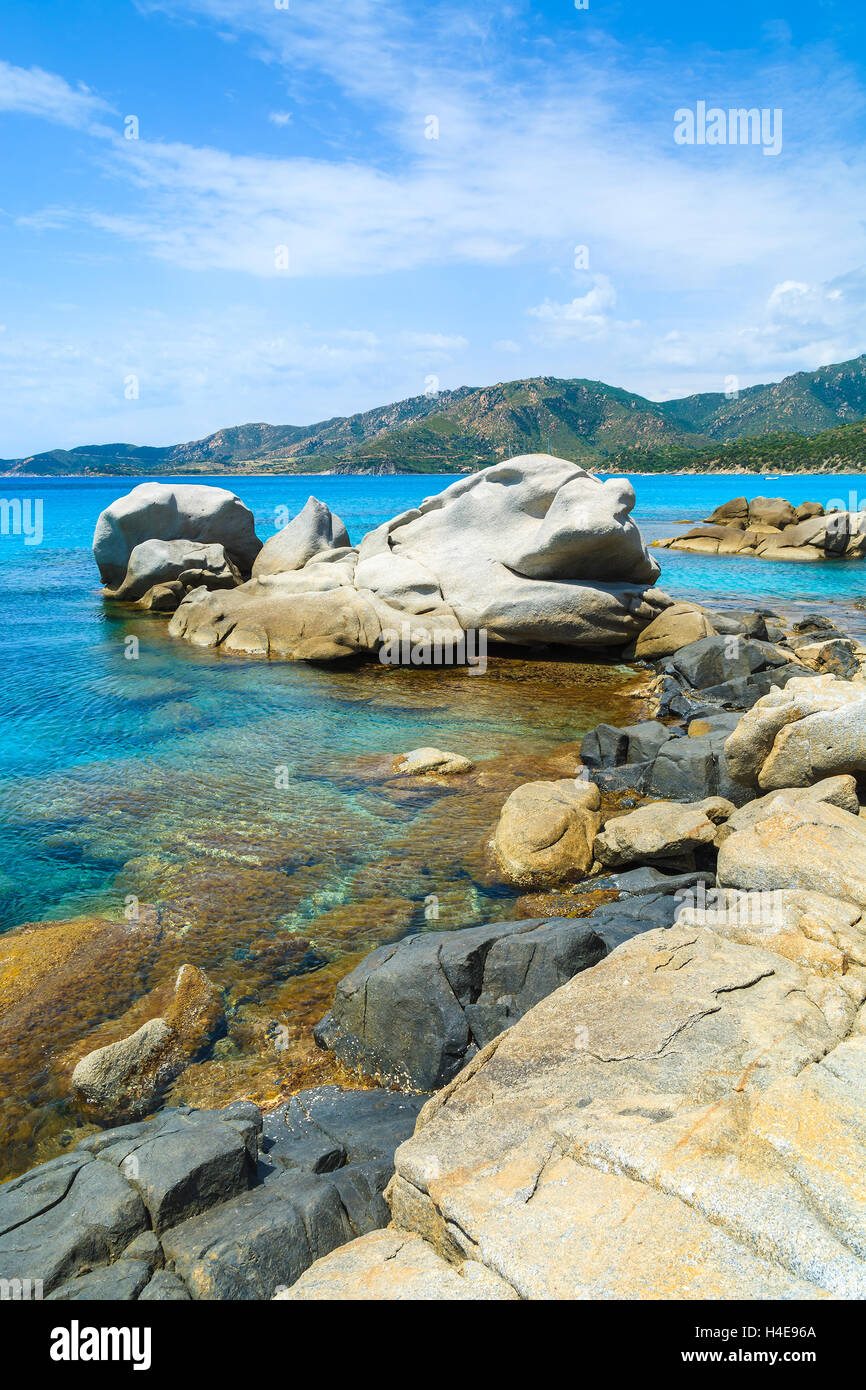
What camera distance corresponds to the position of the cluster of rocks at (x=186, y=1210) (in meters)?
4.54

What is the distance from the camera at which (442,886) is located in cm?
Result: 1098

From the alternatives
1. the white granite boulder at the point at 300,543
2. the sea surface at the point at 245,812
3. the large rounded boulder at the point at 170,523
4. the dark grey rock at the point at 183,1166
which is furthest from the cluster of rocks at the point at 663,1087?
the large rounded boulder at the point at 170,523

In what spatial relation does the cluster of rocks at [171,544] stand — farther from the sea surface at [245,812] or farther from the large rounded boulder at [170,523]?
the sea surface at [245,812]

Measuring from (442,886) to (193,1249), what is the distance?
650 cm

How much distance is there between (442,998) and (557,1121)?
298 centimetres

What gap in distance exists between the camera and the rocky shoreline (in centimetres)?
399

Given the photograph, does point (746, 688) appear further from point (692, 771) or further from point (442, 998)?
point (442, 998)

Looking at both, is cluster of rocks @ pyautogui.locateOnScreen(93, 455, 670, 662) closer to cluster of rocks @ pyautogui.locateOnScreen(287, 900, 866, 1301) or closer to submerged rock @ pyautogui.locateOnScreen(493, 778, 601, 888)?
submerged rock @ pyautogui.locateOnScreen(493, 778, 601, 888)

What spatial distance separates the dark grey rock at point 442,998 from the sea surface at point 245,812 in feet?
2.63

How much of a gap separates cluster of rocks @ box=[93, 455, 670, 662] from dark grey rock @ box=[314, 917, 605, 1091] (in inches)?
628

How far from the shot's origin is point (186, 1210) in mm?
5070

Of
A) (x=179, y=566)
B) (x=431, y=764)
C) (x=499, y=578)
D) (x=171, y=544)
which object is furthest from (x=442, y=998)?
(x=171, y=544)

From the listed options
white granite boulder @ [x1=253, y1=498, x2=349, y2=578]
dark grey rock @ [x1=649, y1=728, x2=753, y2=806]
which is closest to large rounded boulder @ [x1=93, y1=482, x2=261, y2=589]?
white granite boulder @ [x1=253, y1=498, x2=349, y2=578]

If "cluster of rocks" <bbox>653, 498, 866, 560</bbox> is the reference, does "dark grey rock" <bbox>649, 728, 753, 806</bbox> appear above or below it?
below
